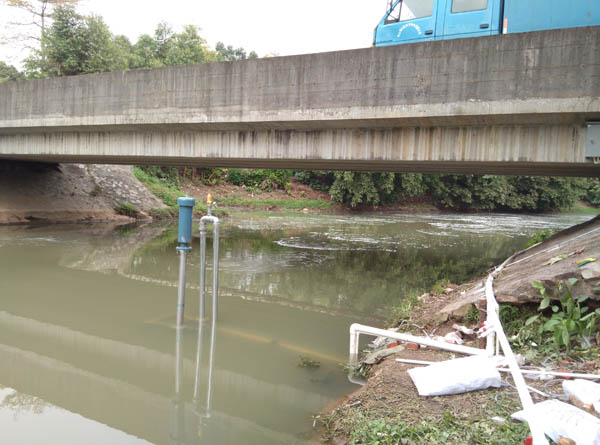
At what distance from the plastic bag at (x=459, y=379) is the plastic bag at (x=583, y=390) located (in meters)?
0.44

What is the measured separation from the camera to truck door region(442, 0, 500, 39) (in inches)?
361

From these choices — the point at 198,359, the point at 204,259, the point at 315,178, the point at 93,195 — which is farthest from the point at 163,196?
the point at 198,359

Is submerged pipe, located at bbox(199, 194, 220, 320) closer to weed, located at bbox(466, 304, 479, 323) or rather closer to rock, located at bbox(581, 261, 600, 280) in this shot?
weed, located at bbox(466, 304, 479, 323)

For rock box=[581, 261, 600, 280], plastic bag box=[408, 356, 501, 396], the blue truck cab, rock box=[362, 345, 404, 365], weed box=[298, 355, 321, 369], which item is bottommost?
weed box=[298, 355, 321, 369]

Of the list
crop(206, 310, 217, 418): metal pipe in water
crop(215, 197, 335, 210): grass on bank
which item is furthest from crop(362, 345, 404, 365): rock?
crop(215, 197, 335, 210): grass on bank

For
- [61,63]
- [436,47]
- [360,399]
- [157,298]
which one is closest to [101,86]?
[157,298]

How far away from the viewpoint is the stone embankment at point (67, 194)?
1758 cm

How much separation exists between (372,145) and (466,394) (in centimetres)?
589

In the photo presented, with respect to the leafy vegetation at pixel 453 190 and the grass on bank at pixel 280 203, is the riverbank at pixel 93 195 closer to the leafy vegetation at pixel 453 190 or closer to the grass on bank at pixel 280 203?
the grass on bank at pixel 280 203

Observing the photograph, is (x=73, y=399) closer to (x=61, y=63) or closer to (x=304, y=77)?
(x=304, y=77)

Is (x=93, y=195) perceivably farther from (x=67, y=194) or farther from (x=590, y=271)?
(x=590, y=271)

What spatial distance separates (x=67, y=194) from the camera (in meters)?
19.6

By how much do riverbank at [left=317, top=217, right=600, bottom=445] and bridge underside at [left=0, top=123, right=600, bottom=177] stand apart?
2.29m

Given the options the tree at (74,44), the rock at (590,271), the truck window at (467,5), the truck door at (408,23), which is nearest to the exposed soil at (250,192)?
the tree at (74,44)
